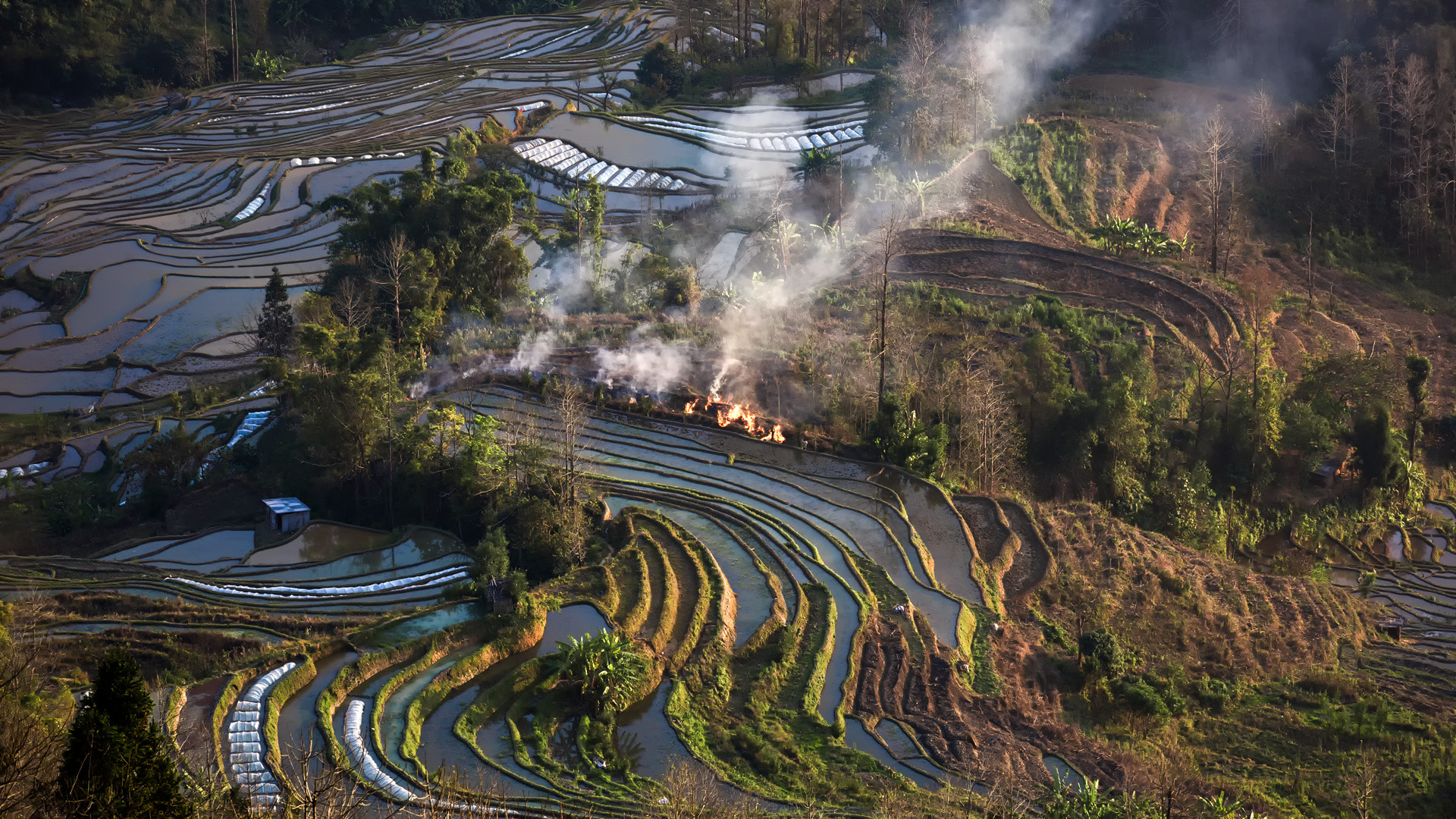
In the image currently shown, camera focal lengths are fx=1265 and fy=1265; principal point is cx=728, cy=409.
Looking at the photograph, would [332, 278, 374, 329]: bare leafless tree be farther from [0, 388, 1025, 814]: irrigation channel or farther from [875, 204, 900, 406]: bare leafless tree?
[875, 204, 900, 406]: bare leafless tree

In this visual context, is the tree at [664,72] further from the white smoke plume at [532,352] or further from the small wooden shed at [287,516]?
the small wooden shed at [287,516]

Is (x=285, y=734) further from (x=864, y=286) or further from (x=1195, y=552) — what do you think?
(x=864, y=286)

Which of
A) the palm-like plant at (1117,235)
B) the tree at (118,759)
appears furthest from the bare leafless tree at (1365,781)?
the palm-like plant at (1117,235)

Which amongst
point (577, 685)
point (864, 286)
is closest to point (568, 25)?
point (864, 286)

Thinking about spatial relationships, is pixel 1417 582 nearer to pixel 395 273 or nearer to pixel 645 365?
pixel 645 365

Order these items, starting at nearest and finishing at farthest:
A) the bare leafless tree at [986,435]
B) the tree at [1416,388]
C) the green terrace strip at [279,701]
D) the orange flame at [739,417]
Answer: the green terrace strip at [279,701]
the bare leafless tree at [986,435]
the orange flame at [739,417]
the tree at [1416,388]
